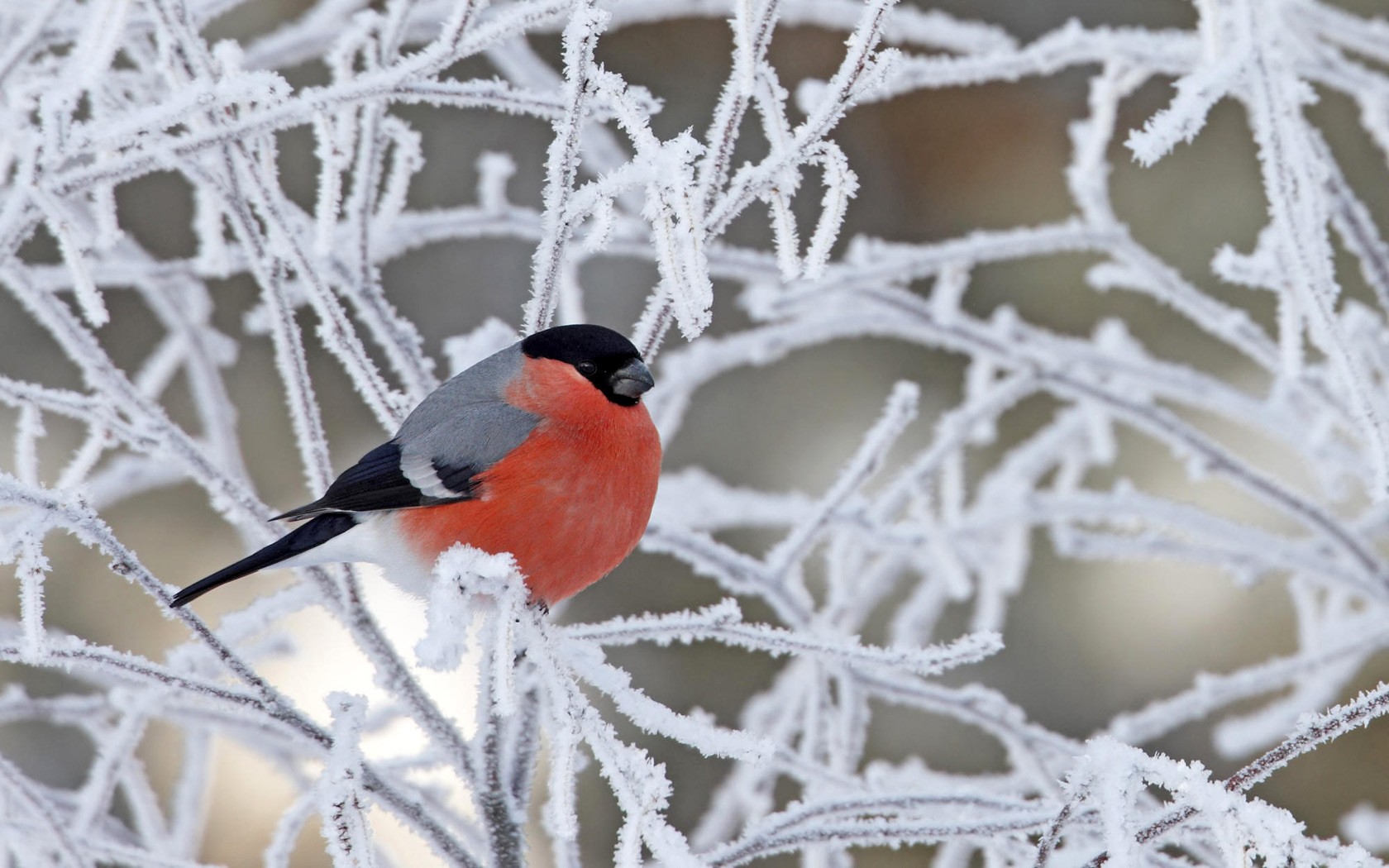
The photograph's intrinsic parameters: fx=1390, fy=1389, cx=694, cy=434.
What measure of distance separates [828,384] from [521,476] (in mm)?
3304

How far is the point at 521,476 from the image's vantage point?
2.01 metres

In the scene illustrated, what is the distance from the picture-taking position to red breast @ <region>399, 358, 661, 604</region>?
1953 millimetres

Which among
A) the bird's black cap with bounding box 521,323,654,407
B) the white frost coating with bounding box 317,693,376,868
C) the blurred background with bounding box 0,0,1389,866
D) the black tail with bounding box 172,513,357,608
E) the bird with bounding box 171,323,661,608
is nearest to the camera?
the white frost coating with bounding box 317,693,376,868

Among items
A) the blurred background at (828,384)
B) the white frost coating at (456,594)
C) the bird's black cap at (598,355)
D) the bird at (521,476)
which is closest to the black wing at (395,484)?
the bird at (521,476)

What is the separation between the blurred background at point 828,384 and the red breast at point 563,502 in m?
2.02

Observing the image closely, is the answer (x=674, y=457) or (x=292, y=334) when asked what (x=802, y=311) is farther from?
(x=674, y=457)

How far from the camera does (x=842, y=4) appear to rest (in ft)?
7.46

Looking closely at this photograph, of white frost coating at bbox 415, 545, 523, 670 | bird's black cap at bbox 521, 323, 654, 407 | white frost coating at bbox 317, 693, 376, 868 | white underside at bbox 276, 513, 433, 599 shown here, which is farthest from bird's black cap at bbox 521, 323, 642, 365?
white frost coating at bbox 317, 693, 376, 868

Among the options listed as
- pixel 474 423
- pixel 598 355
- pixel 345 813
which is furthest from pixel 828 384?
pixel 345 813

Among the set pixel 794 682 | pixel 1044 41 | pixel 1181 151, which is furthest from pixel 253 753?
pixel 1181 151

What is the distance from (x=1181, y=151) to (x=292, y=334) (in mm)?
4121

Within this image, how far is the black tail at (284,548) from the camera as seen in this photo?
182 cm

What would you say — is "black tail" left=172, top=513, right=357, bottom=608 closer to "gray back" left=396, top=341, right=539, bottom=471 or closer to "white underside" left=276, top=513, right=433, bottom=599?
"white underside" left=276, top=513, right=433, bottom=599

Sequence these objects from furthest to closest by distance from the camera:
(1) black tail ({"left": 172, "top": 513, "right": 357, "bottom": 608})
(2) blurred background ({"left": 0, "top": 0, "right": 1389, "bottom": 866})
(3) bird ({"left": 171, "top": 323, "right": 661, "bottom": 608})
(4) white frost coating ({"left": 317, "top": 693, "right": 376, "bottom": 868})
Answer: (2) blurred background ({"left": 0, "top": 0, "right": 1389, "bottom": 866}) < (3) bird ({"left": 171, "top": 323, "right": 661, "bottom": 608}) < (1) black tail ({"left": 172, "top": 513, "right": 357, "bottom": 608}) < (4) white frost coating ({"left": 317, "top": 693, "right": 376, "bottom": 868})
